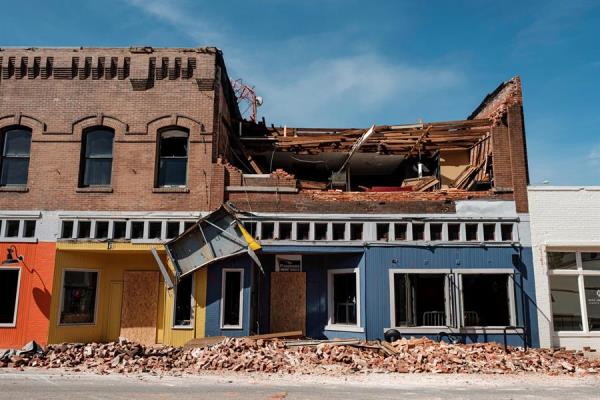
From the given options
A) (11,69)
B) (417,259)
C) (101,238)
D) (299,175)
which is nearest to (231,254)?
(101,238)

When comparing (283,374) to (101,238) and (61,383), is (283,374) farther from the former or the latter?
(101,238)

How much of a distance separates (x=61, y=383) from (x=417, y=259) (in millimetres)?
10051

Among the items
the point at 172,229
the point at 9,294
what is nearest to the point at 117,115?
the point at 172,229

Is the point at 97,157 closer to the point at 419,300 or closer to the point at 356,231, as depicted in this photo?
the point at 356,231

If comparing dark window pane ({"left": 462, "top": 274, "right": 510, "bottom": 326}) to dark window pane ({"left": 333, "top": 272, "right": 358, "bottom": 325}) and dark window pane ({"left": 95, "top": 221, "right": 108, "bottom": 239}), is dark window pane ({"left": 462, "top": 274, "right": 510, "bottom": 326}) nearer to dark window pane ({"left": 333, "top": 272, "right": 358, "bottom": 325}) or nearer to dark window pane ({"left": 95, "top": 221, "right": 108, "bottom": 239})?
dark window pane ({"left": 333, "top": 272, "right": 358, "bottom": 325})

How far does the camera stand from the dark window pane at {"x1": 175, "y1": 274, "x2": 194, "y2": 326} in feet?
54.3

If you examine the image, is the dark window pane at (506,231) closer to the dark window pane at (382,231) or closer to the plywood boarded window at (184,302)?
the dark window pane at (382,231)

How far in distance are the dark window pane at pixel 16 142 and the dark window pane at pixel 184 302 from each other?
22.5ft

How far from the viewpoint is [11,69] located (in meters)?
18.0

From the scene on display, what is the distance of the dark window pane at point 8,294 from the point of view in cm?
1655

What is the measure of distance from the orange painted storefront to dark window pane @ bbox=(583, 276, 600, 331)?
53.2 ft

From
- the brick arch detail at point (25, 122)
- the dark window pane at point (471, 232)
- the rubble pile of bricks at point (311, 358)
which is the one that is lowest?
the rubble pile of bricks at point (311, 358)

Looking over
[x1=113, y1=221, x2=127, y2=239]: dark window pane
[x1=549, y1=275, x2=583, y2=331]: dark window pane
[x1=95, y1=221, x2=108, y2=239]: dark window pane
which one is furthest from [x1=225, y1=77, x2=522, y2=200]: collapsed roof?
[x1=95, y1=221, x2=108, y2=239]: dark window pane

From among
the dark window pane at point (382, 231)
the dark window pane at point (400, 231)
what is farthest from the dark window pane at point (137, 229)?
the dark window pane at point (400, 231)
